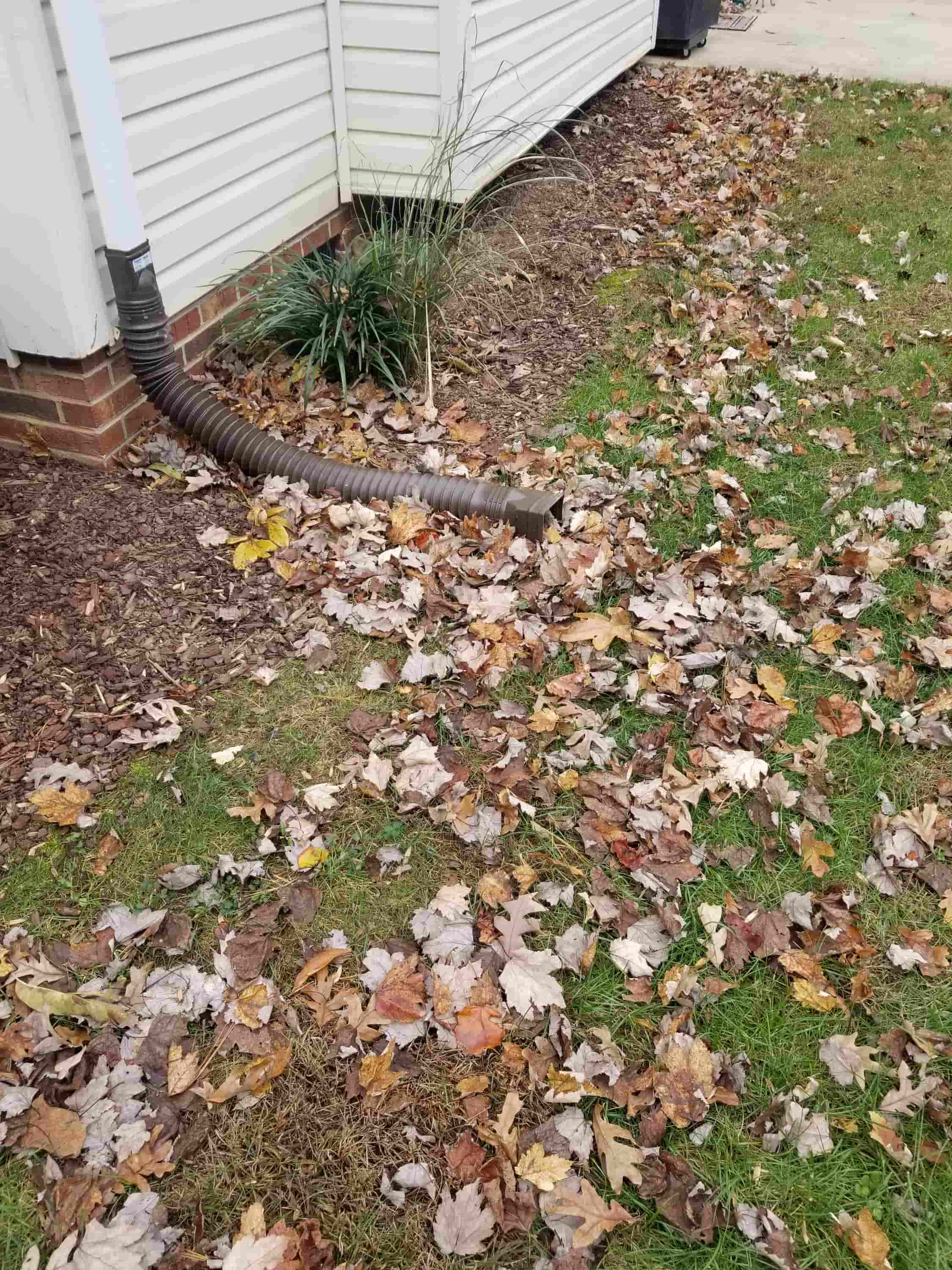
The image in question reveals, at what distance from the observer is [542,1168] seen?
6.45 feet

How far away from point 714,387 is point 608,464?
3.06ft

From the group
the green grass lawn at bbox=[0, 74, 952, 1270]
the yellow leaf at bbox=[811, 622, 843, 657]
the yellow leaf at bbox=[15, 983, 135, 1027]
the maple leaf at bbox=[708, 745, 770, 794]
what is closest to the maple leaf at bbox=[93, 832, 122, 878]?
the green grass lawn at bbox=[0, 74, 952, 1270]

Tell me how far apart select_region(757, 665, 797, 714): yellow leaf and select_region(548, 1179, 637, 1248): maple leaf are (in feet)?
5.28

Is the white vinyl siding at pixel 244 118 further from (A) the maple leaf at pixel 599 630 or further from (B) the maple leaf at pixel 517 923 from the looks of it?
(B) the maple leaf at pixel 517 923

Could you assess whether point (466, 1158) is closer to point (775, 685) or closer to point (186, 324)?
point (775, 685)

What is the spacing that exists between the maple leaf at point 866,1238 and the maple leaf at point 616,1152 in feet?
1.33

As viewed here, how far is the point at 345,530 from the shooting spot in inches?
146

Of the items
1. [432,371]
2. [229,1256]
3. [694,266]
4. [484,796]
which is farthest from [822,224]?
[229,1256]

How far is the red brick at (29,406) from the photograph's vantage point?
11.9 feet

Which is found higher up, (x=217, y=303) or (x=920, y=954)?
(x=217, y=303)

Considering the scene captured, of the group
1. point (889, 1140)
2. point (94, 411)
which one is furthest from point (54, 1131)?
point (94, 411)

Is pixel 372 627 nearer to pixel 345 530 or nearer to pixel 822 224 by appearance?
pixel 345 530

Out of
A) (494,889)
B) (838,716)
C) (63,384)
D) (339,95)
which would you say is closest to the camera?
(494,889)

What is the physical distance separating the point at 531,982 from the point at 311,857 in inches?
26.8
